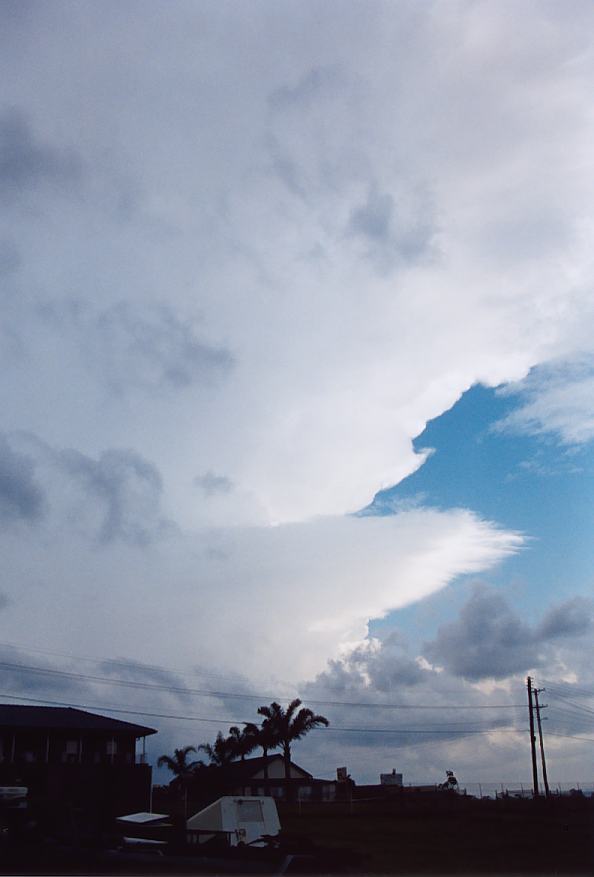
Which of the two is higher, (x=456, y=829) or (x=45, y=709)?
(x=45, y=709)

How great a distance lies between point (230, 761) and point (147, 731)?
38.4m

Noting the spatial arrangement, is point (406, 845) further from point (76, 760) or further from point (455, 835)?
point (76, 760)

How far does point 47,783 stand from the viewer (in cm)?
4875

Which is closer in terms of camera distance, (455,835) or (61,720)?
(455,835)

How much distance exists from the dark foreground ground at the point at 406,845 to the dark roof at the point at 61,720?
39.9ft

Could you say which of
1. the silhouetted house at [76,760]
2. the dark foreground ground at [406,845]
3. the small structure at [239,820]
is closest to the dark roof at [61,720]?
the silhouetted house at [76,760]

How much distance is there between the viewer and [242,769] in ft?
299

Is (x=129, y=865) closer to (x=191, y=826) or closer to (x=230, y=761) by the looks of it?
(x=191, y=826)

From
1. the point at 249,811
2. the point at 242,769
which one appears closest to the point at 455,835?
the point at 249,811

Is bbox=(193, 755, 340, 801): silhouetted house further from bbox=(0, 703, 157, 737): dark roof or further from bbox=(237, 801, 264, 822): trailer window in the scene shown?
bbox=(237, 801, 264, 822): trailer window

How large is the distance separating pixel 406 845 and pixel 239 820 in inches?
366

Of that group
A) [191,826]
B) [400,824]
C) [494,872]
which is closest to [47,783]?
[400,824]

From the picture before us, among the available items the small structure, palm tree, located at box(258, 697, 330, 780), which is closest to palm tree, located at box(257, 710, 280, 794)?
palm tree, located at box(258, 697, 330, 780)

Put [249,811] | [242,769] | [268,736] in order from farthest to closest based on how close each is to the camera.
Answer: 1. [242,769]
2. [268,736]
3. [249,811]
